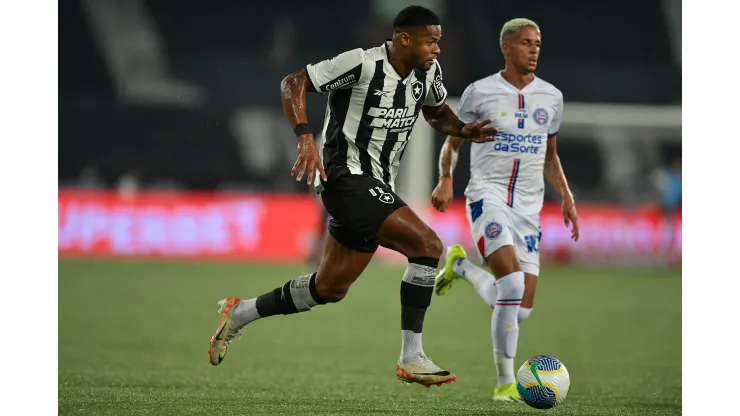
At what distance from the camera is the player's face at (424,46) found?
5.40m

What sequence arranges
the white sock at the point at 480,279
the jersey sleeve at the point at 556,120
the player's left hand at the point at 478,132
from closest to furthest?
the player's left hand at the point at 478,132, the jersey sleeve at the point at 556,120, the white sock at the point at 480,279

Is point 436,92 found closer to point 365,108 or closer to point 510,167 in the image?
point 365,108

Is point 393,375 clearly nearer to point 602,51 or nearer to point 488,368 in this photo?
point 488,368

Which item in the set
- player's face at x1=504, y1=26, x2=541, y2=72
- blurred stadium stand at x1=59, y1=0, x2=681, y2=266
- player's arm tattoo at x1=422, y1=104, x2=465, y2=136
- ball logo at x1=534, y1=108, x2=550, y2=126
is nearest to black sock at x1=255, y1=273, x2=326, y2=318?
player's arm tattoo at x1=422, y1=104, x2=465, y2=136

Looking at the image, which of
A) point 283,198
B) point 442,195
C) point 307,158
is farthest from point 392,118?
point 283,198

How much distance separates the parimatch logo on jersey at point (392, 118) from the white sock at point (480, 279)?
1.35 metres

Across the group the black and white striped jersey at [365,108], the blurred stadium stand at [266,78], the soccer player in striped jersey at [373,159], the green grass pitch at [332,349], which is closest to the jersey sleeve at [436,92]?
the soccer player in striped jersey at [373,159]

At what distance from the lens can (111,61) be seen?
81.3ft

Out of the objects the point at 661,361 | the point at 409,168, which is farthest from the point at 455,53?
the point at 661,361

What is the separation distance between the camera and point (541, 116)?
6.36 metres

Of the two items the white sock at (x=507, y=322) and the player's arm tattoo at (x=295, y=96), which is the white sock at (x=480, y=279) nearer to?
the white sock at (x=507, y=322)

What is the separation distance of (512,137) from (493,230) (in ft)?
1.87

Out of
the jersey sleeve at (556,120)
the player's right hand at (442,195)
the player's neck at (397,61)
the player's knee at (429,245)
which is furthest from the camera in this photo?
the jersey sleeve at (556,120)

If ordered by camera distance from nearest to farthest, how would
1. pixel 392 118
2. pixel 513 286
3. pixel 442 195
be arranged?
pixel 392 118 → pixel 513 286 → pixel 442 195
